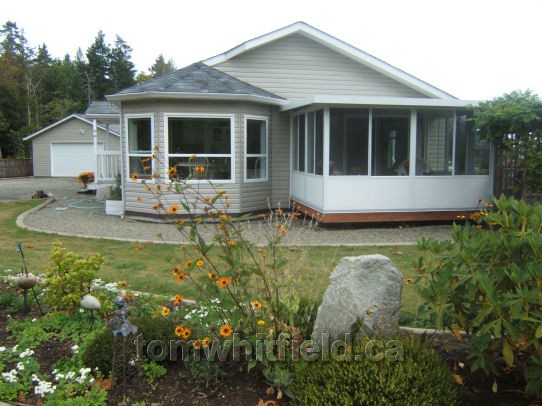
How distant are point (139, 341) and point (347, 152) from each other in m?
7.64

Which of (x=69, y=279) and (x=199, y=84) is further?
(x=199, y=84)

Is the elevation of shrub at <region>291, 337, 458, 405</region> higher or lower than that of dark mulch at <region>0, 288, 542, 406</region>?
higher

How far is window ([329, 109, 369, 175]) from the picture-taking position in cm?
1039

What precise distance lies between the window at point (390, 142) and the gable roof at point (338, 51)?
339cm

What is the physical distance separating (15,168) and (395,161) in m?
28.3

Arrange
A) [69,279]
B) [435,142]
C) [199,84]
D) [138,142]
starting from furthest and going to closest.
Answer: [138,142], [199,84], [435,142], [69,279]

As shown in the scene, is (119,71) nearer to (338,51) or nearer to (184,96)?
(338,51)

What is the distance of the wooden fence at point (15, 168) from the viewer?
1233 inches

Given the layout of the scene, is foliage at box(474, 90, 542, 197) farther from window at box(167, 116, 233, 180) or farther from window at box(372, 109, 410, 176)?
window at box(167, 116, 233, 180)

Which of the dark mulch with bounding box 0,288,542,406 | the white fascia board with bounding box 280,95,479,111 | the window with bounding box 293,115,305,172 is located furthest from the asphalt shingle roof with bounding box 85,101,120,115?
the dark mulch with bounding box 0,288,542,406

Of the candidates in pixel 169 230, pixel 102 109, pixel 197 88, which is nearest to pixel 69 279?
pixel 169 230

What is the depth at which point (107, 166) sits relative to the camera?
1644 cm

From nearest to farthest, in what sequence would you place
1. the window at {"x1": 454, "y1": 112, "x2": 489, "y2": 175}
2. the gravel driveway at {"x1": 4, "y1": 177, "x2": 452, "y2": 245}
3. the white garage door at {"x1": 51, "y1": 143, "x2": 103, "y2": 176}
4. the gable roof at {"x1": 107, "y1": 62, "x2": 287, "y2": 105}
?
1. the gravel driveway at {"x1": 4, "y1": 177, "x2": 452, "y2": 245}
2. the window at {"x1": 454, "y1": 112, "x2": 489, "y2": 175}
3. the gable roof at {"x1": 107, "y1": 62, "x2": 287, "y2": 105}
4. the white garage door at {"x1": 51, "y1": 143, "x2": 103, "y2": 176}

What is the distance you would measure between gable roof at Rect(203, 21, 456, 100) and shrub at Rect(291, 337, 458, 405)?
11.3m
